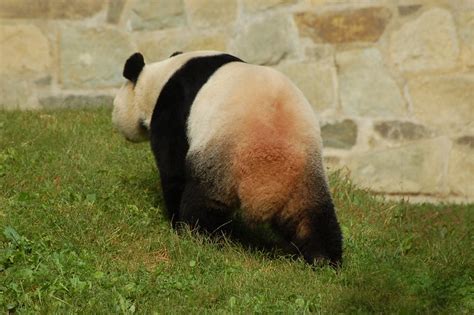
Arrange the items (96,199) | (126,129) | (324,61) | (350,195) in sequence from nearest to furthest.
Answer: (96,199) → (126,129) → (350,195) → (324,61)

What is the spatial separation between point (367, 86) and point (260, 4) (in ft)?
3.95

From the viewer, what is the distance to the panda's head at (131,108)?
603 centimetres

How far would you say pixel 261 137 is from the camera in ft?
15.9

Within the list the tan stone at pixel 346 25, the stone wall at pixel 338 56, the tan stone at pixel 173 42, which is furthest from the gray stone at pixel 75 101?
the tan stone at pixel 346 25

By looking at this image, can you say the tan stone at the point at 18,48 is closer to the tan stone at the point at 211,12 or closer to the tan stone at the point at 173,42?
the tan stone at the point at 173,42

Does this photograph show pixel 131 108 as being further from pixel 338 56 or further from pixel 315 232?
pixel 338 56

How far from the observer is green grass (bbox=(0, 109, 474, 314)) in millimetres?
4492

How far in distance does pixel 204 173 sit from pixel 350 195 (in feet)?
6.79

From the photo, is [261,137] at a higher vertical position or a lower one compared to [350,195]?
higher

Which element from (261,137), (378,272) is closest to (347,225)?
(378,272)

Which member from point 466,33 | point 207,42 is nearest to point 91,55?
point 207,42

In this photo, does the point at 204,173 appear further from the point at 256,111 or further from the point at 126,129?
the point at 126,129

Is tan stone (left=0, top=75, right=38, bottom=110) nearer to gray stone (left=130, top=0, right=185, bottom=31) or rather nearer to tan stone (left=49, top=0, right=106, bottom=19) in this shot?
tan stone (left=49, top=0, right=106, bottom=19)

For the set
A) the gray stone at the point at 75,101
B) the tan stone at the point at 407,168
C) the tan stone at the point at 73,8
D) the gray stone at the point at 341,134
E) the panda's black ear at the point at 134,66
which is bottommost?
the tan stone at the point at 407,168
